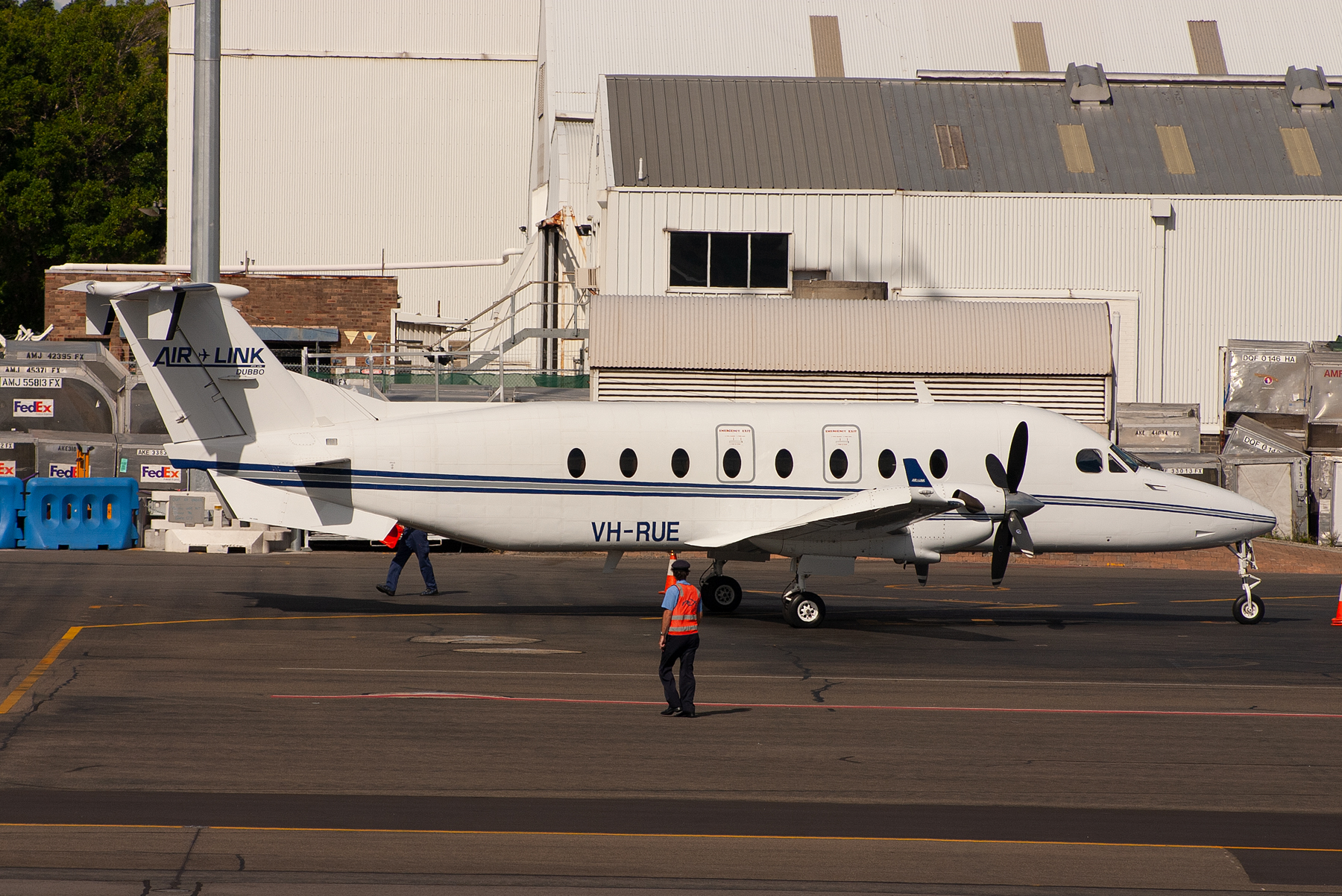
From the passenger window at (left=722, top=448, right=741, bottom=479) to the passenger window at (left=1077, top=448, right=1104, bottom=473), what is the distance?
5.53 m

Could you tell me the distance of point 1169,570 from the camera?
29.8 meters

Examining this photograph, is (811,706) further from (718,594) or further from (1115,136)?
(1115,136)

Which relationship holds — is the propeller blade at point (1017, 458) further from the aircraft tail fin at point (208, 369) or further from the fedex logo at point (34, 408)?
the fedex logo at point (34, 408)

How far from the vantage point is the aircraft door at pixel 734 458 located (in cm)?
2034

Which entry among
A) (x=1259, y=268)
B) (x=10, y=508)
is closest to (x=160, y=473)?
(x=10, y=508)

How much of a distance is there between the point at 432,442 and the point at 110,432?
16.1 meters

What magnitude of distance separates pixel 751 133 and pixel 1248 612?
86.1 feet

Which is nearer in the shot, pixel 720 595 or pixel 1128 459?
pixel 720 595

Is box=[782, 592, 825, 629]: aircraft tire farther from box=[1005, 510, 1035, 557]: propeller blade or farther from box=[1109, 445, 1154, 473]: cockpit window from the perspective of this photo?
box=[1109, 445, 1154, 473]: cockpit window

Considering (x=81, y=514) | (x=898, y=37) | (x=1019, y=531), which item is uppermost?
(x=898, y=37)

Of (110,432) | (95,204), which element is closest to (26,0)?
(95,204)

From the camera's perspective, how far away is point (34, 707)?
1338 cm

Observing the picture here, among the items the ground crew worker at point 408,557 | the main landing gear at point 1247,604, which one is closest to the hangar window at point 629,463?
the ground crew worker at point 408,557

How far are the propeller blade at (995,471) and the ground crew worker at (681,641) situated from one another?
816cm
